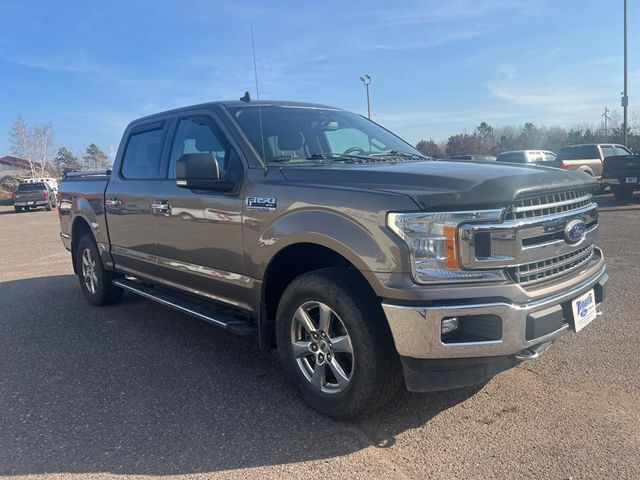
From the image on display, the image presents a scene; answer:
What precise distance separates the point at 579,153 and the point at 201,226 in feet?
66.0

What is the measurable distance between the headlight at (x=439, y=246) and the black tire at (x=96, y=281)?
14.2ft

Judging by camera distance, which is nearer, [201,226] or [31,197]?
[201,226]

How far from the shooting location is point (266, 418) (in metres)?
3.30

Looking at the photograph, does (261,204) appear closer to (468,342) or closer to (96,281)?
(468,342)

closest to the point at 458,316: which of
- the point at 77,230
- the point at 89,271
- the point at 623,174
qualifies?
the point at 89,271

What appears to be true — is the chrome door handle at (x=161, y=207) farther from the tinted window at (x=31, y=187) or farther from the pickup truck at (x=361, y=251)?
the tinted window at (x=31, y=187)

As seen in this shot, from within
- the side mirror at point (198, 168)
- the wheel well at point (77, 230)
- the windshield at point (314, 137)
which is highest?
the windshield at point (314, 137)

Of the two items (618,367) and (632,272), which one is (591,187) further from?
(632,272)

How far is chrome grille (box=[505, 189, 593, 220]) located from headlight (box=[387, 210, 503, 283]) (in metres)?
0.16

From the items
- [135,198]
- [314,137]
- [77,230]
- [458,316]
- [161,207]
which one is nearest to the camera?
[458,316]

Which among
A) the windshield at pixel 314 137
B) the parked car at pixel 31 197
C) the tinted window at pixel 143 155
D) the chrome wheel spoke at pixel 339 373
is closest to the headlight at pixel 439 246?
the chrome wheel spoke at pixel 339 373

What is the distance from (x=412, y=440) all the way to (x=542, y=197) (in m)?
1.55

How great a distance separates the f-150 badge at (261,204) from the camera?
345 centimetres

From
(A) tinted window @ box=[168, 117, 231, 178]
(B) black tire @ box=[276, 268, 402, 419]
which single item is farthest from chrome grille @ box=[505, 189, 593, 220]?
(A) tinted window @ box=[168, 117, 231, 178]
